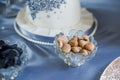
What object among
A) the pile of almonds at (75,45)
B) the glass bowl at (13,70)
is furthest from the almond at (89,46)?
the glass bowl at (13,70)

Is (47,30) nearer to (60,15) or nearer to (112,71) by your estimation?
(60,15)

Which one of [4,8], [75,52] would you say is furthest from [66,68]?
[4,8]

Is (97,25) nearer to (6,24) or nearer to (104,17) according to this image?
(104,17)

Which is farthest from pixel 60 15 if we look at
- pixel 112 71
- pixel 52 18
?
pixel 112 71

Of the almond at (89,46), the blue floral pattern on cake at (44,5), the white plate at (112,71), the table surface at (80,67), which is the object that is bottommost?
the table surface at (80,67)

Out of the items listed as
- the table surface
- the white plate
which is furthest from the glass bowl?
the white plate

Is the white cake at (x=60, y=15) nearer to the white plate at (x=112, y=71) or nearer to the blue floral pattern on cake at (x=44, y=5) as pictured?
the blue floral pattern on cake at (x=44, y=5)

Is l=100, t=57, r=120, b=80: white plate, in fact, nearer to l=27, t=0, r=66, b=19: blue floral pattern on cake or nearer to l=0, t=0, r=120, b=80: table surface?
l=0, t=0, r=120, b=80: table surface

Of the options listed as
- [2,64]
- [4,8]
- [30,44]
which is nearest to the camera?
[2,64]
